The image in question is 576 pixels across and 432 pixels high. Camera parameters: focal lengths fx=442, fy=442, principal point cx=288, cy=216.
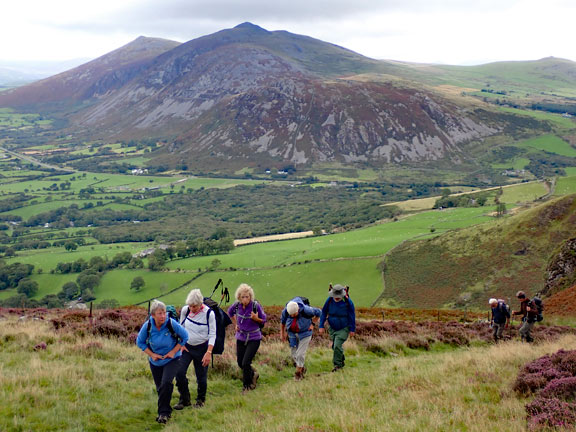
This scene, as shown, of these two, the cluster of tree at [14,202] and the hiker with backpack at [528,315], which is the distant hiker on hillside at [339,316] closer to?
the hiker with backpack at [528,315]

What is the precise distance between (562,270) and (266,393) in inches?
1289

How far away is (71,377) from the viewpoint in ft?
33.2

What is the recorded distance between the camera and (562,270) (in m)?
34.8

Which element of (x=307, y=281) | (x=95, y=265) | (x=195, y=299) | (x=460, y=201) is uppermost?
(x=195, y=299)

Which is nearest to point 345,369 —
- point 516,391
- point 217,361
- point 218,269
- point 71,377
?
point 217,361

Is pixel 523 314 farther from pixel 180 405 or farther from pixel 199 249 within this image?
pixel 199 249

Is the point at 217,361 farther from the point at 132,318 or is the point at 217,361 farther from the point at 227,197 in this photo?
the point at 227,197

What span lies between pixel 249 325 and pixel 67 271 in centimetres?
9143

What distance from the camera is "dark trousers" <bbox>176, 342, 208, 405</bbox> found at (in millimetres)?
9836

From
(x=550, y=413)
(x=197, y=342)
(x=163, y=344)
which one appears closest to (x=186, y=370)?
(x=197, y=342)

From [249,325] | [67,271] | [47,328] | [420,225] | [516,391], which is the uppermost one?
[249,325]

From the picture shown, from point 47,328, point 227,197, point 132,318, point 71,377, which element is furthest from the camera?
point 227,197

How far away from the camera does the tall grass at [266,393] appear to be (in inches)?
320

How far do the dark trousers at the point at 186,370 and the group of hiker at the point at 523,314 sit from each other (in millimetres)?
12344
